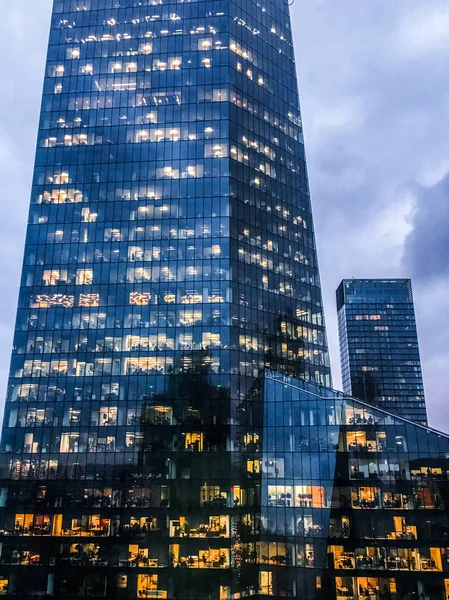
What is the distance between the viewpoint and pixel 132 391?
339 feet

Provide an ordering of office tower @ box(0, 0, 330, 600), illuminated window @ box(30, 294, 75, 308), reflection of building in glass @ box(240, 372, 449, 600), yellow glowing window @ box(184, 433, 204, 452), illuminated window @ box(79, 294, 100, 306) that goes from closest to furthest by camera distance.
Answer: reflection of building in glass @ box(240, 372, 449, 600) < office tower @ box(0, 0, 330, 600) < yellow glowing window @ box(184, 433, 204, 452) < illuminated window @ box(79, 294, 100, 306) < illuminated window @ box(30, 294, 75, 308)

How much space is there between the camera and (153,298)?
360ft

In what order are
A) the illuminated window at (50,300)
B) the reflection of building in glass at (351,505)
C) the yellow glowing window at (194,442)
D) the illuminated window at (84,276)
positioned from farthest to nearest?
the illuminated window at (84,276), the illuminated window at (50,300), the yellow glowing window at (194,442), the reflection of building in glass at (351,505)

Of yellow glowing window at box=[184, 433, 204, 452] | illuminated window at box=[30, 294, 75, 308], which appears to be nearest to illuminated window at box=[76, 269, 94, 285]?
illuminated window at box=[30, 294, 75, 308]

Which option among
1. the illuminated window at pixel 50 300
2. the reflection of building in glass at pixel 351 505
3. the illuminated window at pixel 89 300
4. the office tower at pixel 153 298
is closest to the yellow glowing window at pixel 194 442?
the office tower at pixel 153 298

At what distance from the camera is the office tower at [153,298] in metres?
94.2

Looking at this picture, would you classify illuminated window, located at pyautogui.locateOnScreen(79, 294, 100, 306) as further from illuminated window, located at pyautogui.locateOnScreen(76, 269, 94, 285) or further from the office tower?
illuminated window, located at pyautogui.locateOnScreen(76, 269, 94, 285)

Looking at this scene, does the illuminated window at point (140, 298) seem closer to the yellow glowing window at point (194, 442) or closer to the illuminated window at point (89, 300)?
the illuminated window at point (89, 300)

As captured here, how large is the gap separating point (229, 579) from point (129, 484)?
24.3 m

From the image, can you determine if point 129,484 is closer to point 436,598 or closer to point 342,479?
point 342,479

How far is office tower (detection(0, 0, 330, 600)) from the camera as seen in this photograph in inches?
3708

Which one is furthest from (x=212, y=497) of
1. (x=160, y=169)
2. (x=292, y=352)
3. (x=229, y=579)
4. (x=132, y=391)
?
(x=160, y=169)

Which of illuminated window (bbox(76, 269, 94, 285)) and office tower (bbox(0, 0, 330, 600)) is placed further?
illuminated window (bbox(76, 269, 94, 285))

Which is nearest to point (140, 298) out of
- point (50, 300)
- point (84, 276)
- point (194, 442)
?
point (84, 276)
